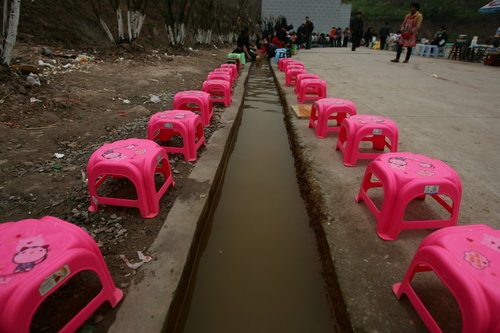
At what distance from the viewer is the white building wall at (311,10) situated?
1331 inches

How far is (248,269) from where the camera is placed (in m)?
2.36

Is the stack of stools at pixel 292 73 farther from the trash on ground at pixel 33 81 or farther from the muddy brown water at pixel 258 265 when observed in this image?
the trash on ground at pixel 33 81

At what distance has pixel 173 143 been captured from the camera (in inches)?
167

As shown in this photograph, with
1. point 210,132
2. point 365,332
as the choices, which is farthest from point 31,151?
point 365,332

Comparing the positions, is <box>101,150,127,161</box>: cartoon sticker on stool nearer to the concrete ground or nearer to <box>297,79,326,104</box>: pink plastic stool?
the concrete ground

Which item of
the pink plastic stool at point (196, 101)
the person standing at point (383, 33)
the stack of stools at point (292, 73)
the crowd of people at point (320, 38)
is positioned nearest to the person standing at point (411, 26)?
the crowd of people at point (320, 38)

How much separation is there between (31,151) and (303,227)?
3.63m

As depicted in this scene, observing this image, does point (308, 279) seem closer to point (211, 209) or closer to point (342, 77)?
point (211, 209)

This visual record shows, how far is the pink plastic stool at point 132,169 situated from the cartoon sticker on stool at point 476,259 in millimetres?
2267

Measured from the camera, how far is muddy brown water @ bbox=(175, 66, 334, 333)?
76.9 inches

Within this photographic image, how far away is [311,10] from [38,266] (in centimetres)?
3953

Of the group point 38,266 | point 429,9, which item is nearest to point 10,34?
point 38,266

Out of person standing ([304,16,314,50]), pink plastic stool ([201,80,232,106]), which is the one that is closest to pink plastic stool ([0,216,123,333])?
pink plastic stool ([201,80,232,106])

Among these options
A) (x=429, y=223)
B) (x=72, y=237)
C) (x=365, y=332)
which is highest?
(x=72, y=237)
